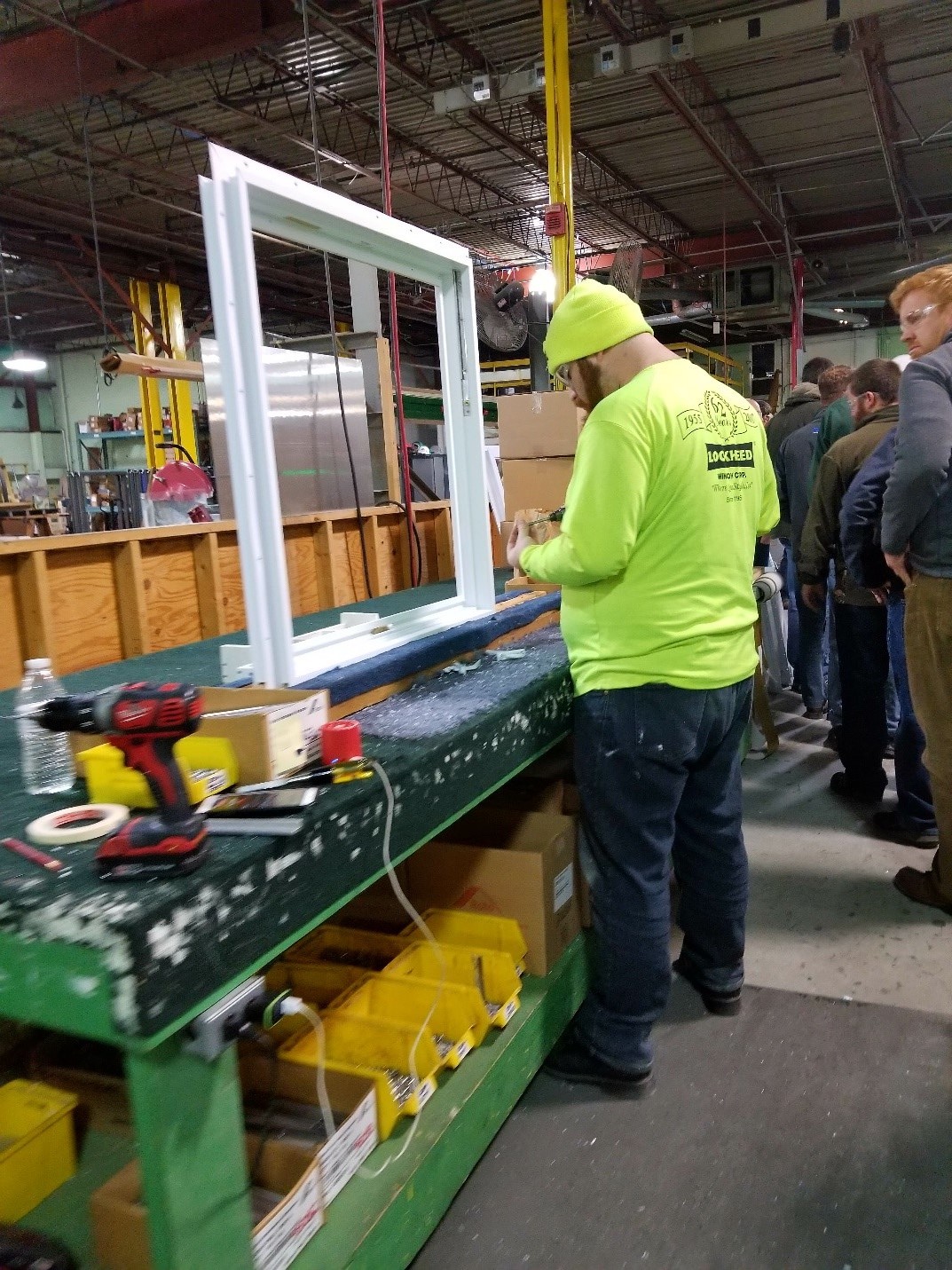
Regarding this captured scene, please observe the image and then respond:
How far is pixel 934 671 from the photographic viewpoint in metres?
2.36

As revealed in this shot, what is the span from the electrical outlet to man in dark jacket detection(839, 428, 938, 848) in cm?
235

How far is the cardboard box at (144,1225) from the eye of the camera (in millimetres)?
1106

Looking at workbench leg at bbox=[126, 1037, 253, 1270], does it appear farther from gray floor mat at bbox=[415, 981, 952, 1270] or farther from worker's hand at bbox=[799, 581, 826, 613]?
worker's hand at bbox=[799, 581, 826, 613]

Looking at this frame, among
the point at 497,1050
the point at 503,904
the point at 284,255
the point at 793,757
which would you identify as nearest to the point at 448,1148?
the point at 497,1050

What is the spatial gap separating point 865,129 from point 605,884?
7423 millimetres

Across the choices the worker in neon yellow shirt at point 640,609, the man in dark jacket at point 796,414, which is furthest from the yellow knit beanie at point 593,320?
the man in dark jacket at point 796,414

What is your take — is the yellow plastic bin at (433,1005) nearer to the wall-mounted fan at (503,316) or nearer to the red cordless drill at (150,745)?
the red cordless drill at (150,745)

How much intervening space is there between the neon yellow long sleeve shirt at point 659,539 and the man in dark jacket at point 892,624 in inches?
48.2

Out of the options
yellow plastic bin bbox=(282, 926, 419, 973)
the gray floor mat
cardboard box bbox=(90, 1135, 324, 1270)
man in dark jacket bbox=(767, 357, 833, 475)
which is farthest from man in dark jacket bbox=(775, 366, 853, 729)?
cardboard box bbox=(90, 1135, 324, 1270)

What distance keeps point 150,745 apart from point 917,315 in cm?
223

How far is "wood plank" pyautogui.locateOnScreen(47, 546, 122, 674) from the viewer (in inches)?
99.2

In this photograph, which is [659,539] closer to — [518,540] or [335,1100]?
[518,540]

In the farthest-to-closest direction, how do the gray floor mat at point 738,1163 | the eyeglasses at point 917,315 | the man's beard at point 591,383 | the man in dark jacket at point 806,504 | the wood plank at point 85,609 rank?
the man in dark jacket at point 806,504, the wood plank at point 85,609, the eyeglasses at point 917,315, the man's beard at point 591,383, the gray floor mat at point 738,1163

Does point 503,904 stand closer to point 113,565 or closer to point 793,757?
point 113,565
